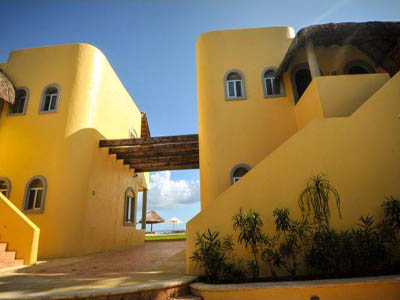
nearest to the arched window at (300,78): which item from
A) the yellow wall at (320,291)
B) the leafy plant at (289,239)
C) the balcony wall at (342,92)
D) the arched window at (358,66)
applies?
the arched window at (358,66)

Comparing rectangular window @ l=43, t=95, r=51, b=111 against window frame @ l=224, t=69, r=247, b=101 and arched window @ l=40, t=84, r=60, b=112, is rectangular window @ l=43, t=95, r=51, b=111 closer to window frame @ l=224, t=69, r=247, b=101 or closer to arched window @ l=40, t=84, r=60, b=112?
arched window @ l=40, t=84, r=60, b=112

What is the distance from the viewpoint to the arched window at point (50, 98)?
10.7 meters

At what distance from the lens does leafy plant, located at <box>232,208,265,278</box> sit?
16.6ft

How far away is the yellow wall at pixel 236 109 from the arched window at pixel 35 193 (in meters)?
6.31

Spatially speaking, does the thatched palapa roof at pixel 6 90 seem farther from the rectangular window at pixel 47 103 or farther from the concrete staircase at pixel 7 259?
the concrete staircase at pixel 7 259

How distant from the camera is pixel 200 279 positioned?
16.6 ft

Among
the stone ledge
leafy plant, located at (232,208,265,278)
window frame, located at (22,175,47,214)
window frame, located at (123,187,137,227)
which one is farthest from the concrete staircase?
window frame, located at (123,187,137,227)

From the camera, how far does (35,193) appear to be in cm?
973

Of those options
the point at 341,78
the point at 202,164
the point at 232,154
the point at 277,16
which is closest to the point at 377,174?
the point at 341,78

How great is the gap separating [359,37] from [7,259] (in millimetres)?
13266

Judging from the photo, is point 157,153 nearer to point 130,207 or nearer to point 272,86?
point 130,207

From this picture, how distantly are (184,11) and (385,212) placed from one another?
9.40 meters

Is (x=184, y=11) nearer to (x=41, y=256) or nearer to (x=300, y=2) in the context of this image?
(x=300, y=2)

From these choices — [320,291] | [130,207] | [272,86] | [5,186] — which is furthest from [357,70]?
[5,186]
